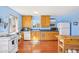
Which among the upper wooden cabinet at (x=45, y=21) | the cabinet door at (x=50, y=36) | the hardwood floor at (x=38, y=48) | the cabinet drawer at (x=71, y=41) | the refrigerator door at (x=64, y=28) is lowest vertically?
the hardwood floor at (x=38, y=48)

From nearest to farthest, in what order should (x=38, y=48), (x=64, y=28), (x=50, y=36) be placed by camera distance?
(x=38, y=48)
(x=64, y=28)
(x=50, y=36)

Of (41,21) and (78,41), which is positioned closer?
(78,41)

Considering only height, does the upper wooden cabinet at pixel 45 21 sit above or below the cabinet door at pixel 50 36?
above

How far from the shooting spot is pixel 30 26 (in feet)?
34.0

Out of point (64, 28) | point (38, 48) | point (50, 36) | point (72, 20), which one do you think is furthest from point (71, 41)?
point (72, 20)

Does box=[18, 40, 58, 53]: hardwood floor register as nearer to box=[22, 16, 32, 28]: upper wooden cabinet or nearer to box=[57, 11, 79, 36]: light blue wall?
box=[22, 16, 32, 28]: upper wooden cabinet

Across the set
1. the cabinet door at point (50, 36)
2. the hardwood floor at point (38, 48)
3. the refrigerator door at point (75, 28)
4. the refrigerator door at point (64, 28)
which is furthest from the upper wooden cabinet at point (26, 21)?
the refrigerator door at point (75, 28)

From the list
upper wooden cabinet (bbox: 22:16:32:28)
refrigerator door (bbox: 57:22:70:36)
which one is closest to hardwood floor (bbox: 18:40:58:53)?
refrigerator door (bbox: 57:22:70:36)

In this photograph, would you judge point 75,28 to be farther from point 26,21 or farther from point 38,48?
point 38,48

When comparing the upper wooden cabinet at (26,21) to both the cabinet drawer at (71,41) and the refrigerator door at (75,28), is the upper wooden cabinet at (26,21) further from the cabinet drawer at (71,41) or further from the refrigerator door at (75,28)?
the cabinet drawer at (71,41)
